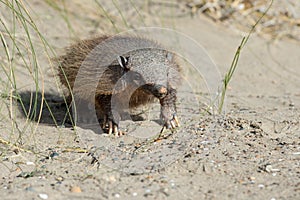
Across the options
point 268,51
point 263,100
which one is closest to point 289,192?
point 263,100

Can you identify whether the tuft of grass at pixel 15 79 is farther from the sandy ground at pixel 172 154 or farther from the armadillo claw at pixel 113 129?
the armadillo claw at pixel 113 129

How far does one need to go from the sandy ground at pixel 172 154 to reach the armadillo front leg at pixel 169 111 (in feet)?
0.36

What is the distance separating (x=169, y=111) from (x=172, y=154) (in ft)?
2.78

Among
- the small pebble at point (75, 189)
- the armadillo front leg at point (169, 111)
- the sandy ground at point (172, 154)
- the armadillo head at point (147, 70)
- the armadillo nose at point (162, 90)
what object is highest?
the armadillo head at point (147, 70)

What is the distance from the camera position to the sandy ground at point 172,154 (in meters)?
3.06

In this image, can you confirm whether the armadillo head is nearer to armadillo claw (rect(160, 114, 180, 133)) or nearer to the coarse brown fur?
the coarse brown fur

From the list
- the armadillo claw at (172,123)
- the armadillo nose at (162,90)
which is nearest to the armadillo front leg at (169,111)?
the armadillo claw at (172,123)

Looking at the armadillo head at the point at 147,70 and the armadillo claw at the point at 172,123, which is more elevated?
the armadillo head at the point at 147,70

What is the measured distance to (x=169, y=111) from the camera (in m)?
4.40

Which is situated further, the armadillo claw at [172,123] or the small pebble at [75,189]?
the armadillo claw at [172,123]

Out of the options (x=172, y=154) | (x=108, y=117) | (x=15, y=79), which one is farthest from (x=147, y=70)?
(x=15, y=79)

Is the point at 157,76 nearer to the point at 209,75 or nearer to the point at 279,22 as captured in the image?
the point at 209,75

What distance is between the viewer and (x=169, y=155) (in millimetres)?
3592

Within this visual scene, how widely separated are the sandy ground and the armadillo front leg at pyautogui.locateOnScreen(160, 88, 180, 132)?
0.36 ft
